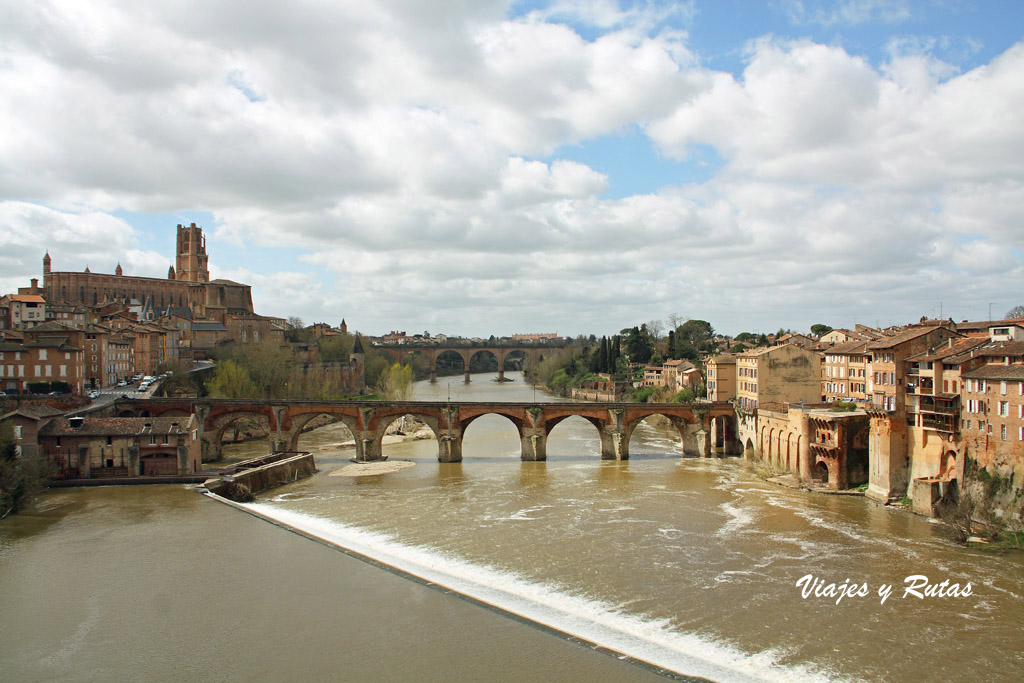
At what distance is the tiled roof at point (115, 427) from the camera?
30.0m

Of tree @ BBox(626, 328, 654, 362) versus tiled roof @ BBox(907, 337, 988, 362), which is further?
tree @ BBox(626, 328, 654, 362)

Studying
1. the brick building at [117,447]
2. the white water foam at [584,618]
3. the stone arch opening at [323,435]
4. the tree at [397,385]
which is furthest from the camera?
the tree at [397,385]

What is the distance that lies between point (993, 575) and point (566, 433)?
3282 cm

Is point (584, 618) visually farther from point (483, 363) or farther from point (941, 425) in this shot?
point (483, 363)

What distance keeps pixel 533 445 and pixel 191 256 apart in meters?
78.4

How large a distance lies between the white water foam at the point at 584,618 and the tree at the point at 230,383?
1163 inches

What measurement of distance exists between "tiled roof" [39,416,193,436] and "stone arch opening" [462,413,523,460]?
45.6ft

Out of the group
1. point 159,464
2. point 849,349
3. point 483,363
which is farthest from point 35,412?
point 483,363

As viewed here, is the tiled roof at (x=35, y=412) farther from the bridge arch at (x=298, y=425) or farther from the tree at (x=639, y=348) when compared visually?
the tree at (x=639, y=348)

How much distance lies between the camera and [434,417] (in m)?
37.8

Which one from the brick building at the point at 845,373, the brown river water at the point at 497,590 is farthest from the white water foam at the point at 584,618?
the brick building at the point at 845,373

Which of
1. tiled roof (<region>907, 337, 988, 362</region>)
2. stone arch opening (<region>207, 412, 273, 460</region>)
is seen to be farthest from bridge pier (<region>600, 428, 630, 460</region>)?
stone arch opening (<region>207, 412, 273, 460</region>)

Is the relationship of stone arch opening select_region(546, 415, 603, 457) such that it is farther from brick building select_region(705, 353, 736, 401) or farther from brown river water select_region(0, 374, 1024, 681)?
brown river water select_region(0, 374, 1024, 681)

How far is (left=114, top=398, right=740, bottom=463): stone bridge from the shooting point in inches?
1469
